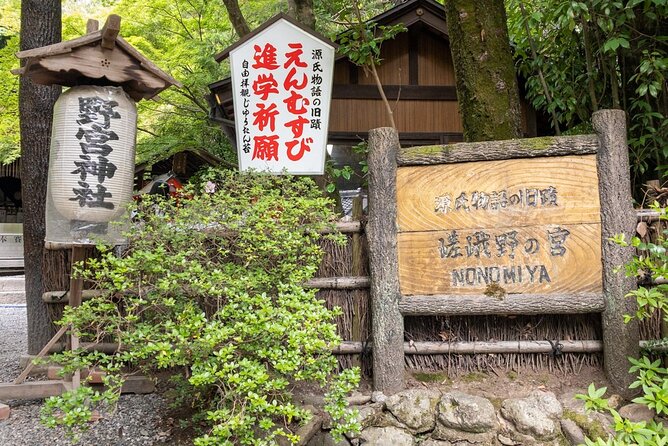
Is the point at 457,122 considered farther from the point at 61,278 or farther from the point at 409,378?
the point at 61,278

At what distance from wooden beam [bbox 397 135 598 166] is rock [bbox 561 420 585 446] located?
6.69ft

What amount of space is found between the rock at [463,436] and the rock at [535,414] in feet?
0.68

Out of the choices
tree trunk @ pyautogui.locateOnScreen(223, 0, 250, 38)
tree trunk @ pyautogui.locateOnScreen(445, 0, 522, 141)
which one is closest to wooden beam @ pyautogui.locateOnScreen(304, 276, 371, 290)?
tree trunk @ pyautogui.locateOnScreen(445, 0, 522, 141)

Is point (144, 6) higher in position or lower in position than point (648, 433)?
higher

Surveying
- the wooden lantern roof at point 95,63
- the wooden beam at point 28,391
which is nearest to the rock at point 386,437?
the wooden beam at point 28,391

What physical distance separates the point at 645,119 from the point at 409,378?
344 centimetres

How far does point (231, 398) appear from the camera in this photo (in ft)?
8.98

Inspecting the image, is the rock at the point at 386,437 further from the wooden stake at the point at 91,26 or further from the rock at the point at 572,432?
the wooden stake at the point at 91,26

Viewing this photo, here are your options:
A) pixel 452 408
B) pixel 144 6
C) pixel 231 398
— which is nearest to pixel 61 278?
pixel 231 398

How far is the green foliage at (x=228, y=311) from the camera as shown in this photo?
8.86 feet

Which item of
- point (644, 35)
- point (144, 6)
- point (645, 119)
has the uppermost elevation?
point (144, 6)

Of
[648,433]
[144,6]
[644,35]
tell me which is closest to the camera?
[648,433]

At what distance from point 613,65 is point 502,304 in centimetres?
301

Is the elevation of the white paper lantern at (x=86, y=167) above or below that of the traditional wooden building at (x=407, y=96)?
below
